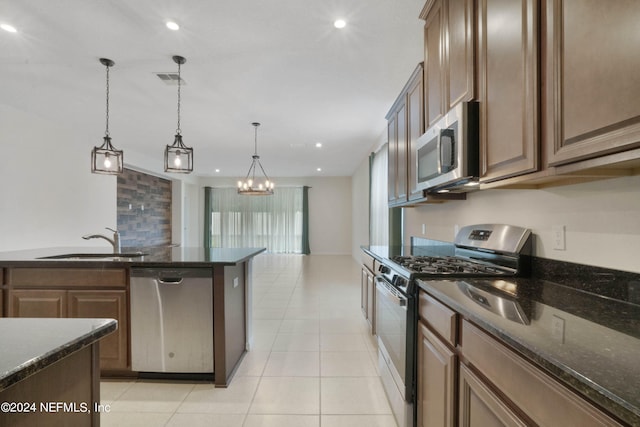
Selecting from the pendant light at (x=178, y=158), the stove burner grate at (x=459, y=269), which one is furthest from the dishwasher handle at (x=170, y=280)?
the stove burner grate at (x=459, y=269)

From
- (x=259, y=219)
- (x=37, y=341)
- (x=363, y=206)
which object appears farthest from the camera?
(x=259, y=219)

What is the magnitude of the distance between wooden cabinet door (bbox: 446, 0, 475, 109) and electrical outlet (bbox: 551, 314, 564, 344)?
1.11 m

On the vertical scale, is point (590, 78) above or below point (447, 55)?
below

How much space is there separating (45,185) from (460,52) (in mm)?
5587

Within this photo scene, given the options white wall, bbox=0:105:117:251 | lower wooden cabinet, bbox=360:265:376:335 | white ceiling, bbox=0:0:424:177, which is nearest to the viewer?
white ceiling, bbox=0:0:424:177

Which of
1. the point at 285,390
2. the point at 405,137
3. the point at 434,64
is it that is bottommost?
the point at 285,390

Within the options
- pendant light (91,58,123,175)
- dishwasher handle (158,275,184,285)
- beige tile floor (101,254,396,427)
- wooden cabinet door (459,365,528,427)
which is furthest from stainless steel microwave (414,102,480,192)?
pendant light (91,58,123,175)

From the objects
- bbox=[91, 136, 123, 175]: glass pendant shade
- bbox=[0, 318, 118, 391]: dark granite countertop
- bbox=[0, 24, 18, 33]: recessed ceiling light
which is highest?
bbox=[0, 24, 18, 33]: recessed ceiling light

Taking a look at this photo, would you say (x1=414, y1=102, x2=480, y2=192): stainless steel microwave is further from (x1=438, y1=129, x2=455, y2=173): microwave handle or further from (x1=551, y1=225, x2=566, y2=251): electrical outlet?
(x1=551, y1=225, x2=566, y2=251): electrical outlet

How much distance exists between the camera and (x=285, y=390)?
211cm

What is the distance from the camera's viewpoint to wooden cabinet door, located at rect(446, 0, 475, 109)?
60.0 inches

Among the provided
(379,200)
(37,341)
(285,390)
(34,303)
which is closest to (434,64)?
(37,341)

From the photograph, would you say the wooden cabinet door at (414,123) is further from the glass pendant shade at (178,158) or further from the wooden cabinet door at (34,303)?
the wooden cabinet door at (34,303)

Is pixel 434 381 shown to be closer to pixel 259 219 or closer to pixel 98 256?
pixel 98 256
